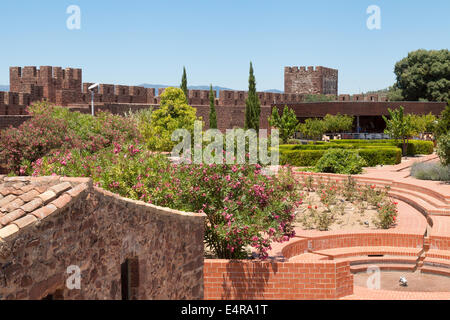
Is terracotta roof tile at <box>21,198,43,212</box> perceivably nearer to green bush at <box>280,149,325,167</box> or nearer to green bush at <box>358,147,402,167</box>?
green bush at <box>280,149,325,167</box>

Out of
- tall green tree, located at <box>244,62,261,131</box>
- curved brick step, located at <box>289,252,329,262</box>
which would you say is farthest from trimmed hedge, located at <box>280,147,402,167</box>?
curved brick step, located at <box>289,252,329,262</box>

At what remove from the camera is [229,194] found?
10758mm

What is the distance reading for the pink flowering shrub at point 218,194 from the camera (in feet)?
33.6

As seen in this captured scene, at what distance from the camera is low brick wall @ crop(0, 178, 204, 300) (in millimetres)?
5859

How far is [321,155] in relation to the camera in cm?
2658

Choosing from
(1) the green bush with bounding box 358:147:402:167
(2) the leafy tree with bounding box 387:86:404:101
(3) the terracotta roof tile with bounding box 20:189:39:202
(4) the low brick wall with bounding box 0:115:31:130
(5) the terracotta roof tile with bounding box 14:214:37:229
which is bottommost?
(1) the green bush with bounding box 358:147:402:167

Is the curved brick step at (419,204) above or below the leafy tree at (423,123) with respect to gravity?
below

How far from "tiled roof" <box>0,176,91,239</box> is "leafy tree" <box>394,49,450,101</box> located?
5593 centimetres

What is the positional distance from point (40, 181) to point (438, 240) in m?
9.36

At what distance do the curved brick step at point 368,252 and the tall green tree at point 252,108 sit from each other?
27084 mm

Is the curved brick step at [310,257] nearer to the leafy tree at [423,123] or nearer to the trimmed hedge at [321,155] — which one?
the trimmed hedge at [321,155]

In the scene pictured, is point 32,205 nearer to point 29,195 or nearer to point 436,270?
point 29,195

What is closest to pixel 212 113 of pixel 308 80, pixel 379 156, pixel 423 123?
pixel 423 123

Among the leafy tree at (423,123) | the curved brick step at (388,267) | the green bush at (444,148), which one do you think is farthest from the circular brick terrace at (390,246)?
the leafy tree at (423,123)
